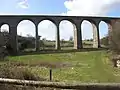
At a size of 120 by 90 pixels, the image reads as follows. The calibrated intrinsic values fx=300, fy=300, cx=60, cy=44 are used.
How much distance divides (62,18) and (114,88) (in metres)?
61.2

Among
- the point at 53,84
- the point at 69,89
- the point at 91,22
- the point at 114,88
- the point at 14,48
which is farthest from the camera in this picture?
the point at 91,22

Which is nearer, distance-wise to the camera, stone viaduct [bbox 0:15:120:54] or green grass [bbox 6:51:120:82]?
green grass [bbox 6:51:120:82]

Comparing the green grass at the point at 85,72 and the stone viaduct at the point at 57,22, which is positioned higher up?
the stone viaduct at the point at 57,22

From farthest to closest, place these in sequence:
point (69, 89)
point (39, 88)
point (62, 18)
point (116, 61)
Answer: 1. point (62, 18)
2. point (116, 61)
3. point (39, 88)
4. point (69, 89)

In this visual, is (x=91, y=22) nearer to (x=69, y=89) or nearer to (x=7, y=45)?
(x=7, y=45)

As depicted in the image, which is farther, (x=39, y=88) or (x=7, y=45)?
(x=7, y=45)

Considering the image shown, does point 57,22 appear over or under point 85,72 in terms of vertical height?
over

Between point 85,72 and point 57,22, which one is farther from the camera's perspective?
point 57,22

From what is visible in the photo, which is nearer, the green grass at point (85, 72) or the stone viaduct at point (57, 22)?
the green grass at point (85, 72)

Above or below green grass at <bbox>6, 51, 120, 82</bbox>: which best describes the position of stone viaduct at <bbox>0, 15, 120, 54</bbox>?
above

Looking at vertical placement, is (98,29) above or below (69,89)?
above

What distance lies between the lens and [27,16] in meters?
59.2

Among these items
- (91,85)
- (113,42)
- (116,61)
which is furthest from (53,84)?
(113,42)

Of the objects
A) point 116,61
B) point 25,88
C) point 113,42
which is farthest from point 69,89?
point 113,42
